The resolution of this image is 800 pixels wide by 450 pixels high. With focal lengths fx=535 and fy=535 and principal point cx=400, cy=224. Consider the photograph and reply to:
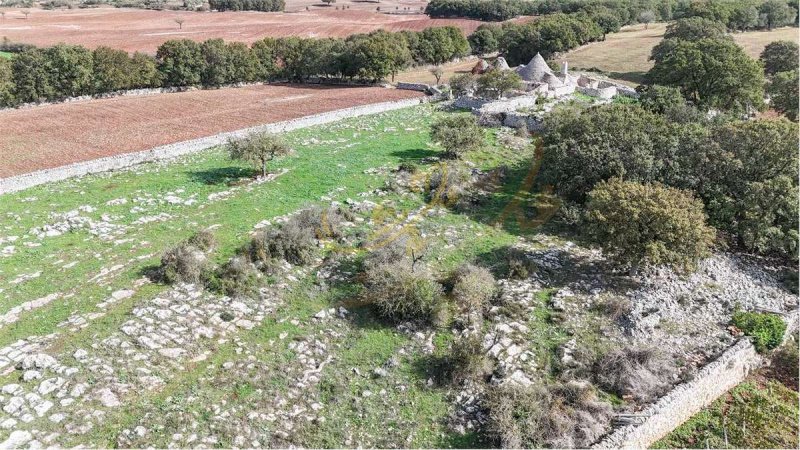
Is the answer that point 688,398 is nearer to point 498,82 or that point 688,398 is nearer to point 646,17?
point 498,82

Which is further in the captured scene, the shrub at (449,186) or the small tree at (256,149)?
the small tree at (256,149)

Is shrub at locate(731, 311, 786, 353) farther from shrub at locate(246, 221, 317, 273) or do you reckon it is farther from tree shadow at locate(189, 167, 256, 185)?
tree shadow at locate(189, 167, 256, 185)

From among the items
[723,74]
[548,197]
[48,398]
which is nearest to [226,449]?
[48,398]

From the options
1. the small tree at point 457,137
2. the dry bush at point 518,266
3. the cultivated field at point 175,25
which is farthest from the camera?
the cultivated field at point 175,25

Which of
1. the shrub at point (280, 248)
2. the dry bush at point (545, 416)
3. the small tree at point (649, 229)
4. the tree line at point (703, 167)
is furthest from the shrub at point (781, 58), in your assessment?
the shrub at point (280, 248)

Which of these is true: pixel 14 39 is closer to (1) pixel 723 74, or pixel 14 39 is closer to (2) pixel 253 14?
(2) pixel 253 14

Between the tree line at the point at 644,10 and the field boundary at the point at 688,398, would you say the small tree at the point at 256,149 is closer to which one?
the field boundary at the point at 688,398

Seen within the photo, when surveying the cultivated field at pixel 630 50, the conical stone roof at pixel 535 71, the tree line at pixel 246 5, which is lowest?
the conical stone roof at pixel 535 71
